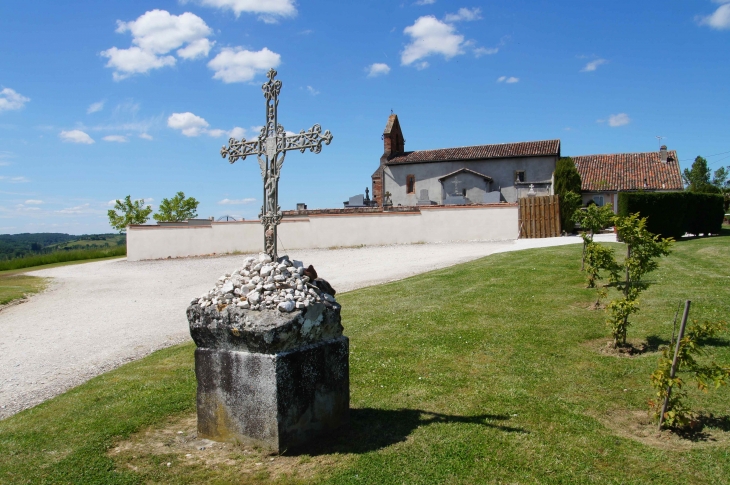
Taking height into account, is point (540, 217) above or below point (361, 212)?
below

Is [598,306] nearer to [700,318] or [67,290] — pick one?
[700,318]

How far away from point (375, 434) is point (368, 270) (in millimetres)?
13215

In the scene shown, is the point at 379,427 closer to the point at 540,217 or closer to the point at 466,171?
the point at 540,217

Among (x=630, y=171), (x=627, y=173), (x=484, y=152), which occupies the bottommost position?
(x=627, y=173)

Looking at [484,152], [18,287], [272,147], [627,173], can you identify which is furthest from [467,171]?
[272,147]

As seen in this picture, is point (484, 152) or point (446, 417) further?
point (484, 152)

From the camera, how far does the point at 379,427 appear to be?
4.74 metres

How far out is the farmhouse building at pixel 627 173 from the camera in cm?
3597

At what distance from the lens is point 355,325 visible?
877 centimetres

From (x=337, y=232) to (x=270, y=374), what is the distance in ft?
74.4

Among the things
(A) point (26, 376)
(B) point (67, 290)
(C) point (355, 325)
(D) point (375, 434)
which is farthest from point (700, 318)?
(B) point (67, 290)

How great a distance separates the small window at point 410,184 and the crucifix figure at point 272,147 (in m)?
38.0

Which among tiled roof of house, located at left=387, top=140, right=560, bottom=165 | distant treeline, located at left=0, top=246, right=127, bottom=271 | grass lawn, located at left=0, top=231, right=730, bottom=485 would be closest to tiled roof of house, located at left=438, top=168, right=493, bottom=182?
tiled roof of house, located at left=387, top=140, right=560, bottom=165

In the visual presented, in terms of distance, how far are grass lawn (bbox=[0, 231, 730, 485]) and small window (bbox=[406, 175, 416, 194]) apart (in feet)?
113
